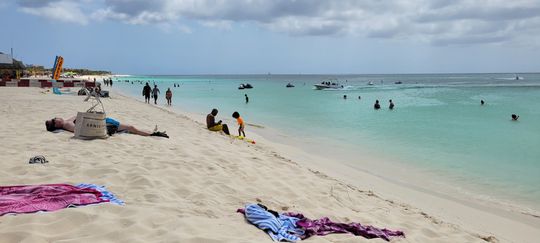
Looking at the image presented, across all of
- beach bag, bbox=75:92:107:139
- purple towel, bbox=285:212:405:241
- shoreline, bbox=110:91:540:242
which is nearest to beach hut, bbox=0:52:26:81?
beach bag, bbox=75:92:107:139

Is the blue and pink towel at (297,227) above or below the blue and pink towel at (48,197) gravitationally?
below

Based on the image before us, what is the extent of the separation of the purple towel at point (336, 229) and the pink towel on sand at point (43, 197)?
2.27 m

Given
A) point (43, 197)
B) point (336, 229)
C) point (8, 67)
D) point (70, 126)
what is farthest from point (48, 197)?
point (8, 67)

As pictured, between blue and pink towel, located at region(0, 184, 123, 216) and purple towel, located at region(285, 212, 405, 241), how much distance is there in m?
2.10

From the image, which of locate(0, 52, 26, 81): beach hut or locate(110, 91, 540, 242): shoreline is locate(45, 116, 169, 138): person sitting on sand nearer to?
locate(110, 91, 540, 242): shoreline

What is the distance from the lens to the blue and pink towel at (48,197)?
175 inches

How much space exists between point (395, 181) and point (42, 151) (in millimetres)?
7430

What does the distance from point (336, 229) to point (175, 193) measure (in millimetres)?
2153

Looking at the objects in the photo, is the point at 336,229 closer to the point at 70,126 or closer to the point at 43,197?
the point at 43,197

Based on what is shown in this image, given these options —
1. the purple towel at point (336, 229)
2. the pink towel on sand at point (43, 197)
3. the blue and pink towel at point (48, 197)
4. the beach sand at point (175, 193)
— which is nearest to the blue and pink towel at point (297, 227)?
the purple towel at point (336, 229)

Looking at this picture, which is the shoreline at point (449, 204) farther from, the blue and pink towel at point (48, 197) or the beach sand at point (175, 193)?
the blue and pink towel at point (48, 197)

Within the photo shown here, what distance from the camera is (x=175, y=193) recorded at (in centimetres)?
568

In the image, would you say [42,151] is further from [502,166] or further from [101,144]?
[502,166]

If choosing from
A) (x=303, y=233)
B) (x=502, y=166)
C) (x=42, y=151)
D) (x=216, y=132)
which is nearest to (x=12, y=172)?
(x=42, y=151)
